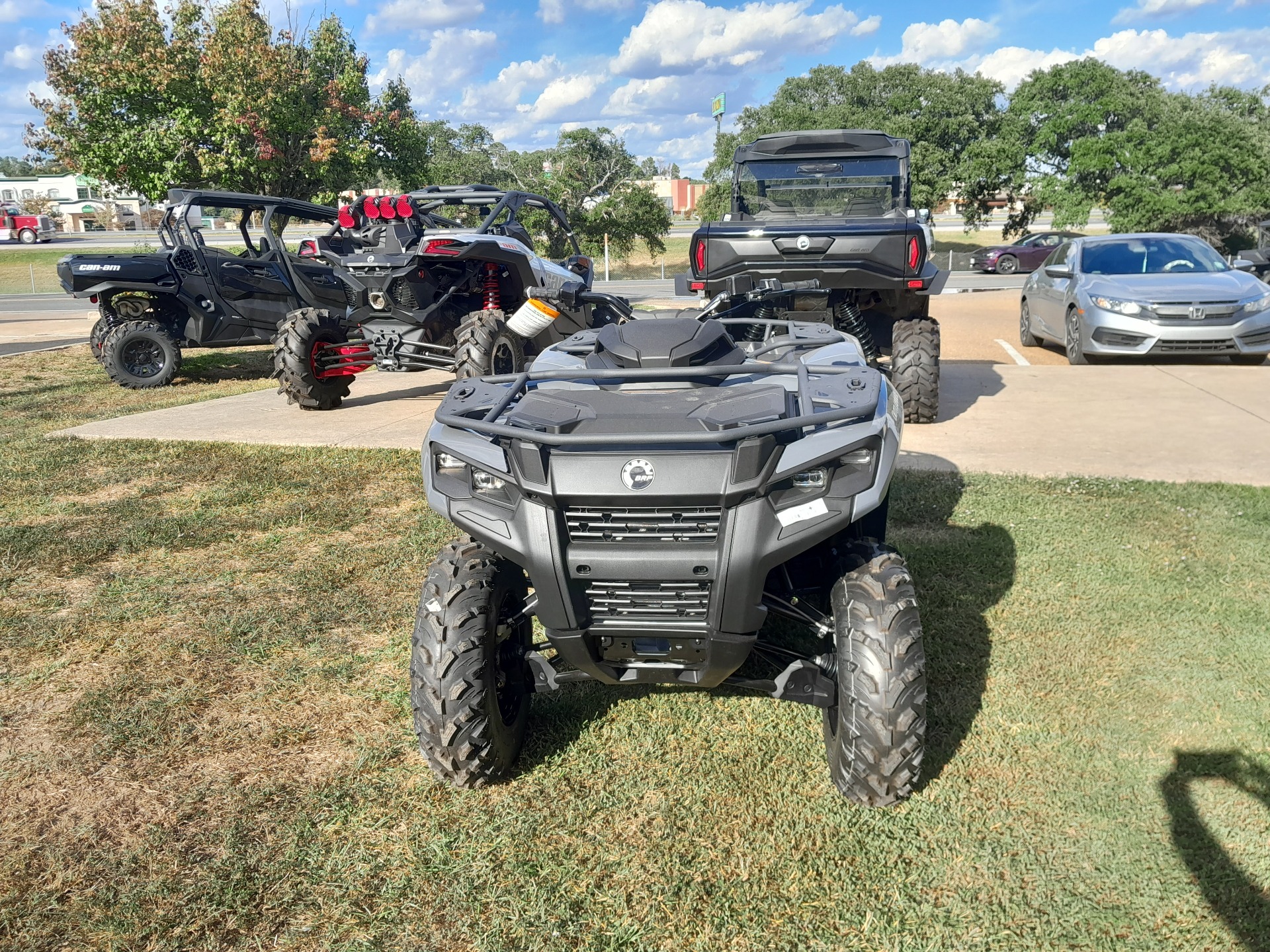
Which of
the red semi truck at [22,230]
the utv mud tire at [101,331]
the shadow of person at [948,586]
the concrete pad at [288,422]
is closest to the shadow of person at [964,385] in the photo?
the shadow of person at [948,586]

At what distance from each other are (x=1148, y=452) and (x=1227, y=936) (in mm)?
4642

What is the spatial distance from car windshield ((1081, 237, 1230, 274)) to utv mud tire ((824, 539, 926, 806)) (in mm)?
8977

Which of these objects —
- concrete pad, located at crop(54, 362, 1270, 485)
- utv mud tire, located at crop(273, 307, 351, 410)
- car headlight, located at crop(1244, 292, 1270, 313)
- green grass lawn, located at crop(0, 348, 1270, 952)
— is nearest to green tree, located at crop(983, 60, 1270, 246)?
car headlight, located at crop(1244, 292, 1270, 313)

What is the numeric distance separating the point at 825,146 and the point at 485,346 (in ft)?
11.6

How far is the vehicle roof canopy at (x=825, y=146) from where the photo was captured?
27.5 ft

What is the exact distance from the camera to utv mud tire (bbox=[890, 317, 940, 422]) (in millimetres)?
7059

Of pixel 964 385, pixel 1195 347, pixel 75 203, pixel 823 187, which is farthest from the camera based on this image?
pixel 75 203

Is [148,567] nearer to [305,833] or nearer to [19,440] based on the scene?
[305,833]

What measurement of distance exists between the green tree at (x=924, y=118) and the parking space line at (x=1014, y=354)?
79.6ft

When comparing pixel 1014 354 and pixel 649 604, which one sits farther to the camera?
pixel 1014 354

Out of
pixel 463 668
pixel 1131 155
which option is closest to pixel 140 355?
pixel 463 668

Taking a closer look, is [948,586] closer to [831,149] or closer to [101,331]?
[831,149]

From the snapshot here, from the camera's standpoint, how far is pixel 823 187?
8.74 m

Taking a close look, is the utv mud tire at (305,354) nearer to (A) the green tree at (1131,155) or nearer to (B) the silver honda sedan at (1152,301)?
(B) the silver honda sedan at (1152,301)
